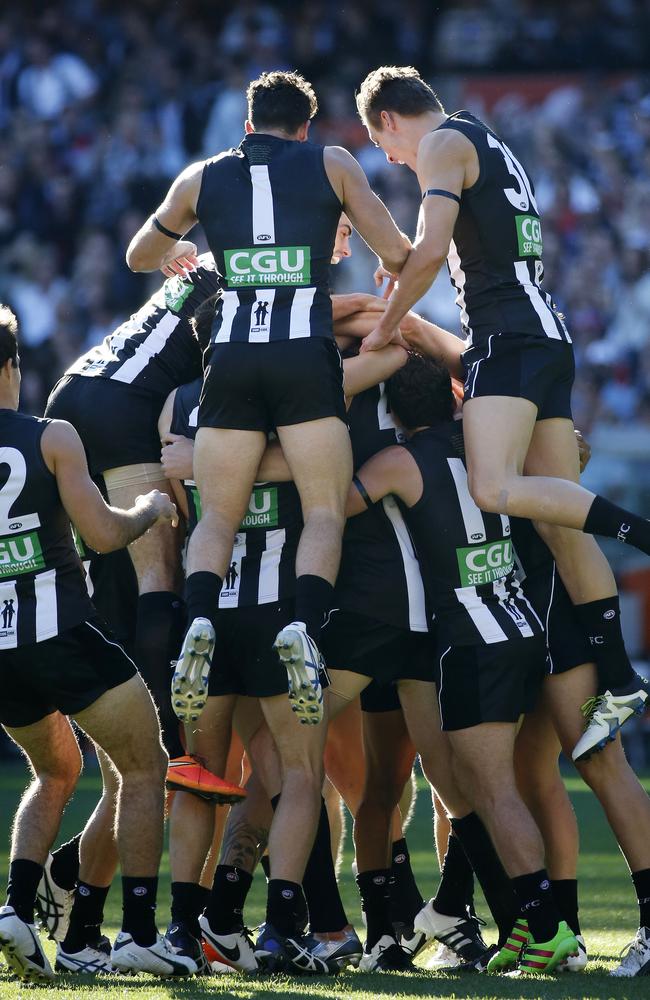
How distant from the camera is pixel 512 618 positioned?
526 cm

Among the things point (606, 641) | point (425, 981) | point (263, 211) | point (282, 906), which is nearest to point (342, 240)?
point (263, 211)

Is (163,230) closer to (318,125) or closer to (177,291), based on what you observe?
(177,291)

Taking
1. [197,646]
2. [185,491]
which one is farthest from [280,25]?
[197,646]

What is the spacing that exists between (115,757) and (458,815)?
1.26 metres

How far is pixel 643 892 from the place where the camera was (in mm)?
5156

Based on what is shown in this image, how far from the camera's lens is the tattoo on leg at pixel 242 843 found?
17.4ft

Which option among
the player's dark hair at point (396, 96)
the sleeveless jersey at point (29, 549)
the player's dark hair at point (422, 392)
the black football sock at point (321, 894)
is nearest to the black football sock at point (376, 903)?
the black football sock at point (321, 894)

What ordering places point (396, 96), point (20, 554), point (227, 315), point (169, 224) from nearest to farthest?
point (20, 554) → point (227, 315) → point (169, 224) → point (396, 96)

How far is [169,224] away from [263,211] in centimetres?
47

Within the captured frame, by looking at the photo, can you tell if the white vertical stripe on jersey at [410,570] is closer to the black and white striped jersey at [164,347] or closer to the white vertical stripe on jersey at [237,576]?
the white vertical stripe on jersey at [237,576]

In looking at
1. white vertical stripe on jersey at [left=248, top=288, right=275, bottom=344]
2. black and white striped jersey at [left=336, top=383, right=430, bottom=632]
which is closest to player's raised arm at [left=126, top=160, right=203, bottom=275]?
white vertical stripe on jersey at [left=248, top=288, right=275, bottom=344]

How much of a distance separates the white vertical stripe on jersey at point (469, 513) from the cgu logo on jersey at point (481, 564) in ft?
0.13

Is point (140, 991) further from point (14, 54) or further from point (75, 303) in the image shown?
point (14, 54)

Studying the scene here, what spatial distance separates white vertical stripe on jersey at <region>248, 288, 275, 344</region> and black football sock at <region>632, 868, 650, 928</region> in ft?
7.41
